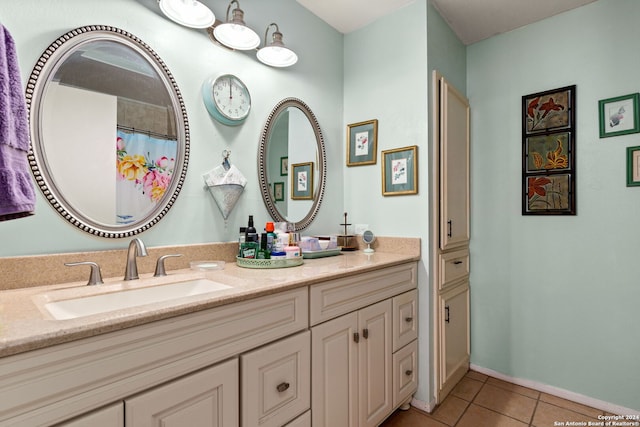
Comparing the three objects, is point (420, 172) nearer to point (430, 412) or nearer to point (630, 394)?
point (430, 412)

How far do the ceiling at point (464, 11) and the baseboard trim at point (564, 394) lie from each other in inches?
98.1

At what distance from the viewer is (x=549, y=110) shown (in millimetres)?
2162

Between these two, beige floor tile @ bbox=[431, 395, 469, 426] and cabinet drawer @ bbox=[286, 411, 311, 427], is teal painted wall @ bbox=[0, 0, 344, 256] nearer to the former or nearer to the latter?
cabinet drawer @ bbox=[286, 411, 311, 427]

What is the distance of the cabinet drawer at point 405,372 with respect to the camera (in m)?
1.76

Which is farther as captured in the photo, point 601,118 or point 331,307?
point 601,118

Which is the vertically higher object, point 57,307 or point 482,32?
point 482,32

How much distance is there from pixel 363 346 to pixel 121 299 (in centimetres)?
105

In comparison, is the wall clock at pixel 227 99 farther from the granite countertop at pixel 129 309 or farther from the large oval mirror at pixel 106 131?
the granite countertop at pixel 129 309

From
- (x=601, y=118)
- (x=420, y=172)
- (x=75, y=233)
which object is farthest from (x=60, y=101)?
(x=601, y=118)

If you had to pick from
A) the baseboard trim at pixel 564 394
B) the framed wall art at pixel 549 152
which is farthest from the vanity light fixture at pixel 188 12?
Answer: the baseboard trim at pixel 564 394

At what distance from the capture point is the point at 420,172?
1979 millimetres

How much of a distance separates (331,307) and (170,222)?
2.65 ft

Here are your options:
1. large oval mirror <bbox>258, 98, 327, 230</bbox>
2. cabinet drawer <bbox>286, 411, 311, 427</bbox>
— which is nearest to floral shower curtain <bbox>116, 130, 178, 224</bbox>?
large oval mirror <bbox>258, 98, 327, 230</bbox>

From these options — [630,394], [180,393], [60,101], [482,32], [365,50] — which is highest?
[482,32]
